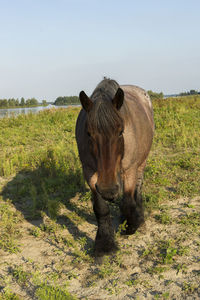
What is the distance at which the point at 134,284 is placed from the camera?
2629 mm

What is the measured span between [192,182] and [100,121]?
3.35 meters

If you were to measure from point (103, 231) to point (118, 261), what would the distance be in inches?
17.2

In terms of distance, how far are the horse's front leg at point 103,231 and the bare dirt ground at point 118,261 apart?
0.38 feet

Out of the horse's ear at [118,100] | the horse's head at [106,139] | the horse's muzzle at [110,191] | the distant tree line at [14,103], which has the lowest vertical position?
the horse's muzzle at [110,191]

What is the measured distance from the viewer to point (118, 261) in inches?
120

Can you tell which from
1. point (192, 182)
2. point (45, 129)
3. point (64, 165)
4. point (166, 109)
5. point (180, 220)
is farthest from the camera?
point (166, 109)

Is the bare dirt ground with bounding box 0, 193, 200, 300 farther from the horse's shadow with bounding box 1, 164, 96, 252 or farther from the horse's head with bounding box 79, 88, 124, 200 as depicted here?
the horse's head with bounding box 79, 88, 124, 200

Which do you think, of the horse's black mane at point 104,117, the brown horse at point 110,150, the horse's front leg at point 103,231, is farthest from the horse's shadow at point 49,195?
the horse's black mane at point 104,117

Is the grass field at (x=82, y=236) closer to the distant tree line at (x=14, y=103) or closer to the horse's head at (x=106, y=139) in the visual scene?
the horse's head at (x=106, y=139)

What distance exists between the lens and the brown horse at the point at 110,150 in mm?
2562

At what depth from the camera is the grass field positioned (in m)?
2.62

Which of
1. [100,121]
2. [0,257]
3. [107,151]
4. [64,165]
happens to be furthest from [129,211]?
[64,165]

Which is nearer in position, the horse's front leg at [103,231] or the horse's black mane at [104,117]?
the horse's black mane at [104,117]

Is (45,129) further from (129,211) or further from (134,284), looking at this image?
(134,284)
